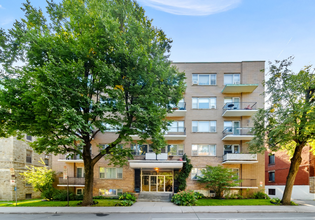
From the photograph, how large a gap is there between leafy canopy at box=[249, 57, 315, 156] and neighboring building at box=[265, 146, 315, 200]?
3583mm

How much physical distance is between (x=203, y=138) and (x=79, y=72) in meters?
14.7

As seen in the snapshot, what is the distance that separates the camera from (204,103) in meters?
21.7

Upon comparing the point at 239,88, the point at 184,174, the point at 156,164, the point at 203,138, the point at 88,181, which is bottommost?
the point at 184,174

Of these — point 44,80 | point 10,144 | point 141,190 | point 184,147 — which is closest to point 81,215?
point 44,80

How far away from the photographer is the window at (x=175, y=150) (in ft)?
69.3

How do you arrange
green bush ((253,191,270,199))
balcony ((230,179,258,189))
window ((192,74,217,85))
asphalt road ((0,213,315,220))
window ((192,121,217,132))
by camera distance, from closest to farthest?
asphalt road ((0,213,315,220)) → green bush ((253,191,270,199)) → balcony ((230,179,258,189)) → window ((192,121,217,132)) → window ((192,74,217,85))

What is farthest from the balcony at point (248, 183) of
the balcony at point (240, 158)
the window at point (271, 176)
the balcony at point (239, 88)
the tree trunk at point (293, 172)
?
the window at point (271, 176)

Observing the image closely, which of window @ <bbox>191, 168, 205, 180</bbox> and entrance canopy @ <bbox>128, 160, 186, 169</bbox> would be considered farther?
window @ <bbox>191, 168, 205, 180</bbox>

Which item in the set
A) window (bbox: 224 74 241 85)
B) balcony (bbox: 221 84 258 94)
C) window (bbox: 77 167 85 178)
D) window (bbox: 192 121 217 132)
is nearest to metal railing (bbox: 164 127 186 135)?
window (bbox: 192 121 217 132)

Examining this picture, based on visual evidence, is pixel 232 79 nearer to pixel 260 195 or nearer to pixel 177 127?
pixel 177 127

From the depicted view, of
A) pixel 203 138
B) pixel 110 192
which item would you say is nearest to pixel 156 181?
pixel 110 192

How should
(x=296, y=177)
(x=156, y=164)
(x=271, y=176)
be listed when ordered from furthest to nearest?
(x=271, y=176)
(x=296, y=177)
(x=156, y=164)

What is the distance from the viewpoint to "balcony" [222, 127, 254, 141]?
1986cm

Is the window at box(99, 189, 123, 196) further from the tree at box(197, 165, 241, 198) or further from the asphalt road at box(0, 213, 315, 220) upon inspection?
the asphalt road at box(0, 213, 315, 220)
